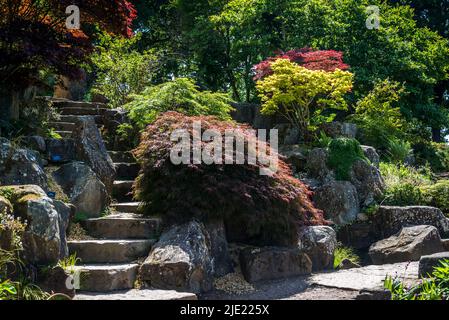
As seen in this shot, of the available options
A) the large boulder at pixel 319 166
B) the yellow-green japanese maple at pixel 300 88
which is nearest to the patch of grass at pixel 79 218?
the large boulder at pixel 319 166

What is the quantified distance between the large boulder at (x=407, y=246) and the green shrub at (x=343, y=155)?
4.90ft

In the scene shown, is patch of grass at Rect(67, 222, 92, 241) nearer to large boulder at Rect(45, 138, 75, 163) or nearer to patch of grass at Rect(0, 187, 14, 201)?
patch of grass at Rect(0, 187, 14, 201)

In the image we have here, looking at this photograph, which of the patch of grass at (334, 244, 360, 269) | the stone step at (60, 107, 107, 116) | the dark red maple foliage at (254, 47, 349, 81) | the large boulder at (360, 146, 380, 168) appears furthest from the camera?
the dark red maple foliage at (254, 47, 349, 81)

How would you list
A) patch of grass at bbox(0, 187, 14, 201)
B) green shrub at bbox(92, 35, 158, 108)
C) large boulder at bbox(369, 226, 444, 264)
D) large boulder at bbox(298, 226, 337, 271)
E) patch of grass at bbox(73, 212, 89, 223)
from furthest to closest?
green shrub at bbox(92, 35, 158, 108) < large boulder at bbox(369, 226, 444, 264) < large boulder at bbox(298, 226, 337, 271) < patch of grass at bbox(73, 212, 89, 223) < patch of grass at bbox(0, 187, 14, 201)

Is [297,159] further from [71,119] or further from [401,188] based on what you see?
[71,119]

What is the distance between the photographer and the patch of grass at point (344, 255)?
791 centimetres

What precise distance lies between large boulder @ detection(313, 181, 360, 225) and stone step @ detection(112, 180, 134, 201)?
3.22m

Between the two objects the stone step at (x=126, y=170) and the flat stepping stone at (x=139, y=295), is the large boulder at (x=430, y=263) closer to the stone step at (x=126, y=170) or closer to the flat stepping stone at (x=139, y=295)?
the flat stepping stone at (x=139, y=295)

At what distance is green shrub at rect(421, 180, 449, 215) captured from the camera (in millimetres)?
10141

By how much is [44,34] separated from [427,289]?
6142 millimetres

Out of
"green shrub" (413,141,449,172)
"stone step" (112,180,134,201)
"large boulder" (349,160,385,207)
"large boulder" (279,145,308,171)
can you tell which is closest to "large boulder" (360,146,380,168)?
"large boulder" (349,160,385,207)

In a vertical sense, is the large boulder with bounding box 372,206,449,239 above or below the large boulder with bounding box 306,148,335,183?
below
